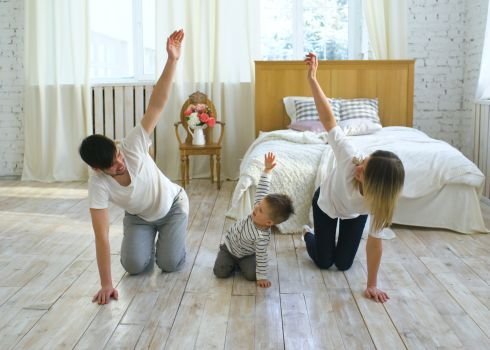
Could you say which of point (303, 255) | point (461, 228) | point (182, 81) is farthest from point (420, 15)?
point (303, 255)

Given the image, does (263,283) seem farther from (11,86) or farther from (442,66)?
(11,86)

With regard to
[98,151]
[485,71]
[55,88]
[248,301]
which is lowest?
[248,301]

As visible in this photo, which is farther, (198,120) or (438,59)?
(438,59)

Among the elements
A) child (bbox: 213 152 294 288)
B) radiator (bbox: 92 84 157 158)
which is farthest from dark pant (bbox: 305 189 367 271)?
radiator (bbox: 92 84 157 158)

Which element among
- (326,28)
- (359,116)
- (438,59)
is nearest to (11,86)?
(326,28)

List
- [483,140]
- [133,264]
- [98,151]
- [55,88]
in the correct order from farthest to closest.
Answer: [55,88] < [483,140] < [133,264] < [98,151]

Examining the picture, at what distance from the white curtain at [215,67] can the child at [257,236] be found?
10.4ft

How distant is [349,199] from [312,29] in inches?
153

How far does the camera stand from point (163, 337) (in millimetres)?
2195

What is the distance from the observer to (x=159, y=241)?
2965 millimetres

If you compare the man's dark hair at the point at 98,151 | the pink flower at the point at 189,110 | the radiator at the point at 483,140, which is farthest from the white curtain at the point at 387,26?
the man's dark hair at the point at 98,151

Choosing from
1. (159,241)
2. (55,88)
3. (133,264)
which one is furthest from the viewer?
(55,88)

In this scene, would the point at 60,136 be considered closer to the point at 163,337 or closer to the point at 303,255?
the point at 303,255

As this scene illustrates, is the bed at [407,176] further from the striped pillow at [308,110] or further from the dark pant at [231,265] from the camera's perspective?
the dark pant at [231,265]
